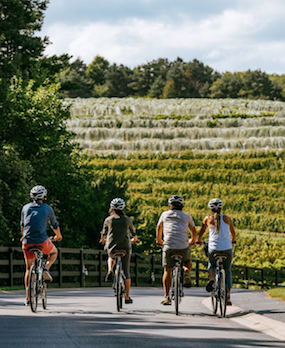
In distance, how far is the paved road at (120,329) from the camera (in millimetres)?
9375

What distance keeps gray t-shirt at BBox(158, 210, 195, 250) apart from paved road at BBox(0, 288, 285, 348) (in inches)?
46.8

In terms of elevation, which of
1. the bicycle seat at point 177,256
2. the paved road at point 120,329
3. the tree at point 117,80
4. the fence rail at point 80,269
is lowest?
the fence rail at point 80,269

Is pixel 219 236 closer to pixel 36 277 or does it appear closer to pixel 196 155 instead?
pixel 36 277

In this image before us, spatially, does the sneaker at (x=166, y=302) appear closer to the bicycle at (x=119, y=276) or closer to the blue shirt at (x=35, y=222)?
the bicycle at (x=119, y=276)

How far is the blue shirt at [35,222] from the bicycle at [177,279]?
2082 millimetres

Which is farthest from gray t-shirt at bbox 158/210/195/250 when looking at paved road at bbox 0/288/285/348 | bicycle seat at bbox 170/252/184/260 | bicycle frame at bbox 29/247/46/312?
bicycle frame at bbox 29/247/46/312

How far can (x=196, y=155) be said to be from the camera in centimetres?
8575

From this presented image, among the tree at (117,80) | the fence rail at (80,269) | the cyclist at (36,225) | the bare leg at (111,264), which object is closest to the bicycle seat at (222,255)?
the bare leg at (111,264)

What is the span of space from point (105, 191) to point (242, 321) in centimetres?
3112

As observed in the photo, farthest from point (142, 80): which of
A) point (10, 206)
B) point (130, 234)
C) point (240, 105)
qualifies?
point (130, 234)

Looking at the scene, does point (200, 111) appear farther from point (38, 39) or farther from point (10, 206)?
point (10, 206)

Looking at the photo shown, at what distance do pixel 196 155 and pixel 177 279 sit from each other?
2885 inches

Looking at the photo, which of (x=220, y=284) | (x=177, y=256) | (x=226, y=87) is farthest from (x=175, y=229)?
(x=226, y=87)

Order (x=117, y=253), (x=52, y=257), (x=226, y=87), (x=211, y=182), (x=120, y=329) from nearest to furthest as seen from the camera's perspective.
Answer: (x=120, y=329)
(x=52, y=257)
(x=117, y=253)
(x=211, y=182)
(x=226, y=87)
